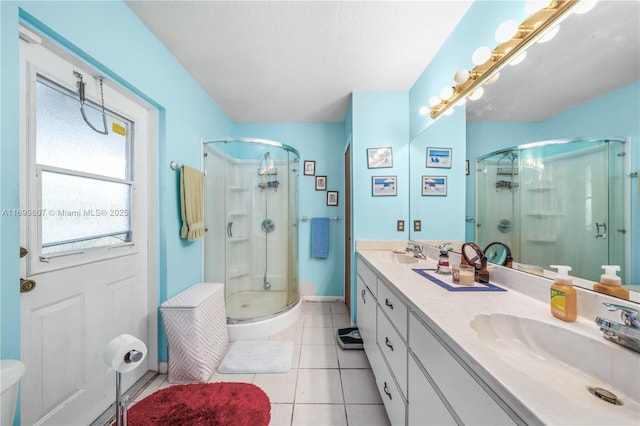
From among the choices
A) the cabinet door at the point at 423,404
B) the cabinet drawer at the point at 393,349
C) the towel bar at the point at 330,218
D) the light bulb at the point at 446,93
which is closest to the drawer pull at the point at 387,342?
the cabinet drawer at the point at 393,349

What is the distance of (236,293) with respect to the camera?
238 cm

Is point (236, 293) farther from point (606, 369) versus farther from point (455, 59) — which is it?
point (455, 59)

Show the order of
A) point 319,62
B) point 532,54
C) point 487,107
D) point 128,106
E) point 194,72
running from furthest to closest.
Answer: point 194,72, point 319,62, point 128,106, point 487,107, point 532,54

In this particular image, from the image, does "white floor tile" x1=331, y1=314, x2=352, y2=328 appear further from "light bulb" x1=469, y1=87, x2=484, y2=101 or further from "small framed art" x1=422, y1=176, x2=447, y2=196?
"light bulb" x1=469, y1=87, x2=484, y2=101

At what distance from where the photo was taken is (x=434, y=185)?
1.86 metres

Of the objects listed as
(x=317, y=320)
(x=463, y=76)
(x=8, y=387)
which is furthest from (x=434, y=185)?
(x=8, y=387)

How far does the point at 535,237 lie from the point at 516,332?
0.44m

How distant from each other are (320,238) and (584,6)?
2.67 meters

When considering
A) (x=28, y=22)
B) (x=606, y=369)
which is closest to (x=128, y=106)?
(x=28, y=22)

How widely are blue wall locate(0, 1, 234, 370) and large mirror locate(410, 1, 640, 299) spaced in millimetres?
2056

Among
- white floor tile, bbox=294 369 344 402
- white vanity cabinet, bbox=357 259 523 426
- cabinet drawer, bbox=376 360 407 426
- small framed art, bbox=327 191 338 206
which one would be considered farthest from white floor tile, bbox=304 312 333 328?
small framed art, bbox=327 191 338 206

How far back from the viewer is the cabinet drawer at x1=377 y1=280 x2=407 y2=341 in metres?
1.03

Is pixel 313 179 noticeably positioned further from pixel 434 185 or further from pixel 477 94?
pixel 477 94

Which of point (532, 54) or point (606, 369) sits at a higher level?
point (532, 54)
